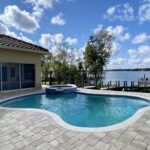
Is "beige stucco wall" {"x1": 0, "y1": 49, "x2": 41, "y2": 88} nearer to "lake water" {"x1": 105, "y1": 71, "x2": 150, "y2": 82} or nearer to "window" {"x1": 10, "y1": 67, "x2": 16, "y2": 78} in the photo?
"window" {"x1": 10, "y1": 67, "x2": 16, "y2": 78}

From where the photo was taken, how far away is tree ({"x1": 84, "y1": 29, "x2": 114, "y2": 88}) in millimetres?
22094

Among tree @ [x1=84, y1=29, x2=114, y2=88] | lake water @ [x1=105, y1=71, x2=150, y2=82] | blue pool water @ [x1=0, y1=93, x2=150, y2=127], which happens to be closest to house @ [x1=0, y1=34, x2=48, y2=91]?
blue pool water @ [x1=0, y1=93, x2=150, y2=127]

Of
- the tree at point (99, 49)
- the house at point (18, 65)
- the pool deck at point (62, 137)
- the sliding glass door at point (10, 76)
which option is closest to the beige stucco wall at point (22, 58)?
the house at point (18, 65)

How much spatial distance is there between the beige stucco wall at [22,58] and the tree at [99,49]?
8741mm

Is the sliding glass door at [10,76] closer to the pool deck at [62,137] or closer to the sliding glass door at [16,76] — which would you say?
the sliding glass door at [16,76]

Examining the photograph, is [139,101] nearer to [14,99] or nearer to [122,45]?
[14,99]

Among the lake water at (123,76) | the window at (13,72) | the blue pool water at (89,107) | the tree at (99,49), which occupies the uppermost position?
the tree at (99,49)

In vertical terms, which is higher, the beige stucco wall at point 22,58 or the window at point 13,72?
the beige stucco wall at point 22,58

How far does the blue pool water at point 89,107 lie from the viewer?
7516mm

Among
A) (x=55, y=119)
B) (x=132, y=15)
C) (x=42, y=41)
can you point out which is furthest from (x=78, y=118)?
(x=42, y=41)

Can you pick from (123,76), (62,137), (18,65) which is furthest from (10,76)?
(123,76)

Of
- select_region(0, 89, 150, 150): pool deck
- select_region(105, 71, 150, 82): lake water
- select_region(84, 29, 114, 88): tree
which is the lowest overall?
select_region(0, 89, 150, 150): pool deck

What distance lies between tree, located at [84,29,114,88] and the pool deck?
16648 millimetres

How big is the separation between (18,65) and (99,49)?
1164 centimetres
